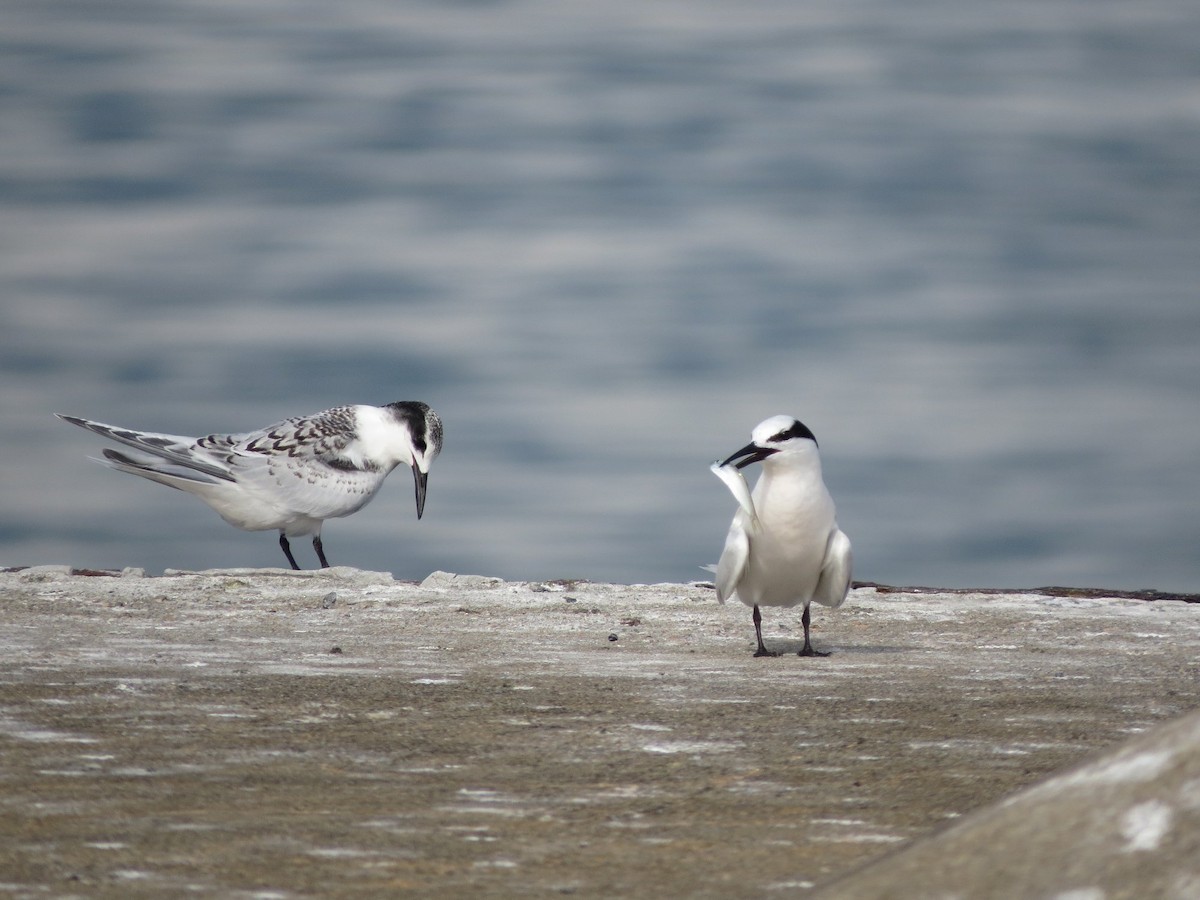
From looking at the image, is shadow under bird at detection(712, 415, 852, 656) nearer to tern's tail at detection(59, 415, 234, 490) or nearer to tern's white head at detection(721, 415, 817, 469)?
tern's white head at detection(721, 415, 817, 469)

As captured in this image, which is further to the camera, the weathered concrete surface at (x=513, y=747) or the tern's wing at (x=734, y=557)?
the tern's wing at (x=734, y=557)

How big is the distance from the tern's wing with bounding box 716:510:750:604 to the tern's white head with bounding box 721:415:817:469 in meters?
0.30

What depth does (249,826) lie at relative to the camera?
2936 mm

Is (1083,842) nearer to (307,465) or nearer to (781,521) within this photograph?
(781,521)

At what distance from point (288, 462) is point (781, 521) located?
4801 mm

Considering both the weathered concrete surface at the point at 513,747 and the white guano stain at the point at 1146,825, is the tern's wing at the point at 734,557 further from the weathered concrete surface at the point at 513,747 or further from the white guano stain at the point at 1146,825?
the white guano stain at the point at 1146,825

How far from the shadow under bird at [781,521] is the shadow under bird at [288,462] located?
4.45 m

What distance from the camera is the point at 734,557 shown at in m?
6.57

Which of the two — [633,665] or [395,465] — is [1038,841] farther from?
[395,465]

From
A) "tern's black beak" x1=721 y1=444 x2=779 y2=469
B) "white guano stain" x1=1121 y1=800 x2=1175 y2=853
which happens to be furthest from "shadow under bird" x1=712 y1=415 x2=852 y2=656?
"white guano stain" x1=1121 y1=800 x2=1175 y2=853

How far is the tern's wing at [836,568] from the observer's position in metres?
6.68

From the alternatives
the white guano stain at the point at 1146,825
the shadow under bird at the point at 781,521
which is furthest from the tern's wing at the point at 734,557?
the white guano stain at the point at 1146,825

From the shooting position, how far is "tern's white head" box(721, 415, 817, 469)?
652 cm

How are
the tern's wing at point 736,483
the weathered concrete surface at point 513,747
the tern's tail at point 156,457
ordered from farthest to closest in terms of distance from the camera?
the tern's tail at point 156,457 < the tern's wing at point 736,483 < the weathered concrete surface at point 513,747
